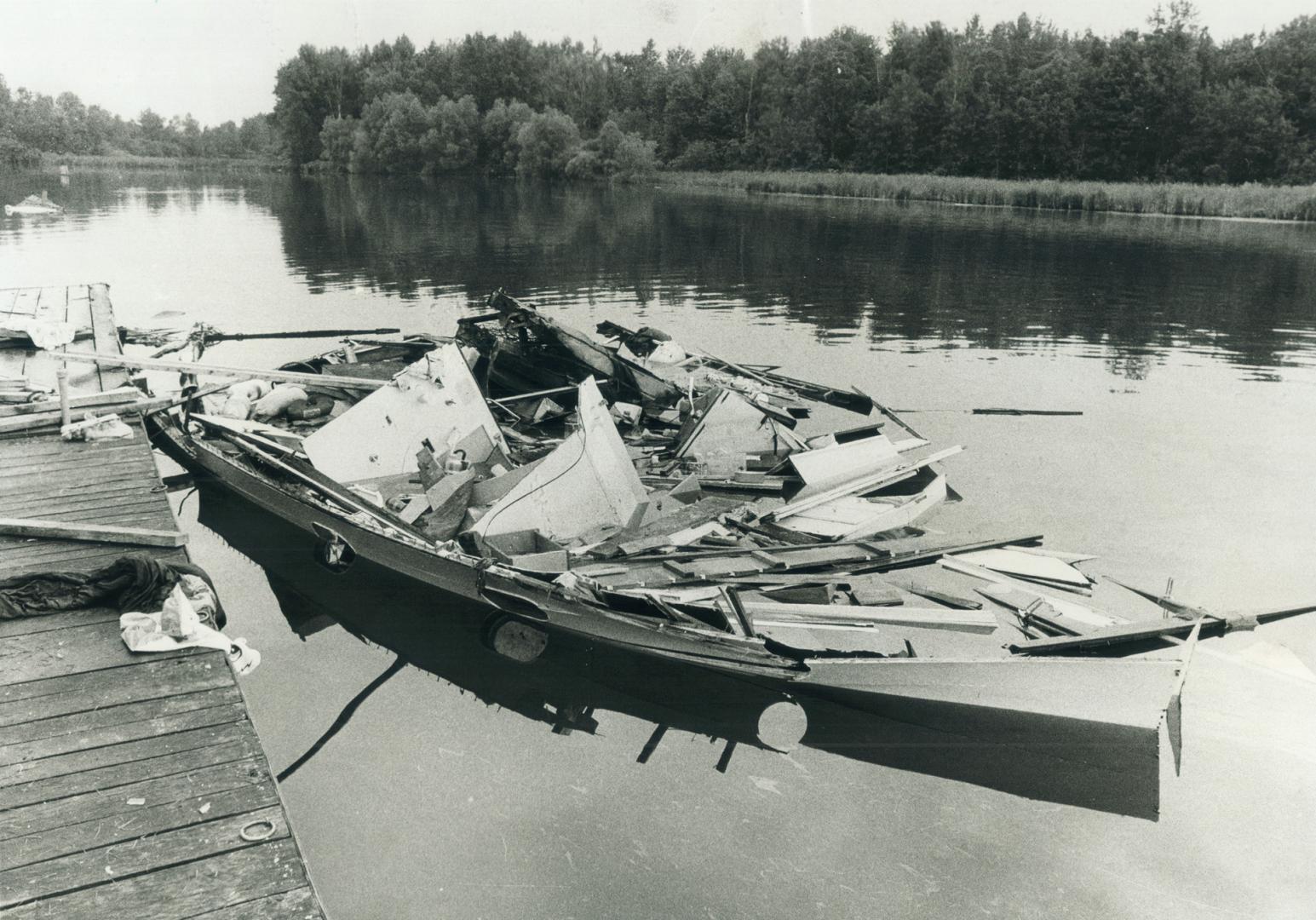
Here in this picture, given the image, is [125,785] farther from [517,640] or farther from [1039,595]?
[1039,595]

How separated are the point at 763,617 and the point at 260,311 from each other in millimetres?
20437

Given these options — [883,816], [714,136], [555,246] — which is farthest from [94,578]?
[714,136]

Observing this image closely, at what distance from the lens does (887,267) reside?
3138 centimetres

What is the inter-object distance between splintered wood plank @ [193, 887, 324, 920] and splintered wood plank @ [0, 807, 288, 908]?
0.35 meters

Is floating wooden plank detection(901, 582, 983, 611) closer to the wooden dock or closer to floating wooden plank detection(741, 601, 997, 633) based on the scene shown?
floating wooden plank detection(741, 601, 997, 633)

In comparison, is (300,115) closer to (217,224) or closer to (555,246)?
(217,224)

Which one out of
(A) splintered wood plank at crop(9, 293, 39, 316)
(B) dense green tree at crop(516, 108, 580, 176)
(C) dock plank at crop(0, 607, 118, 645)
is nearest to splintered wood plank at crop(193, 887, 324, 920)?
(C) dock plank at crop(0, 607, 118, 645)

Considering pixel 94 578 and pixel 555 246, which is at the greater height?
pixel 555 246

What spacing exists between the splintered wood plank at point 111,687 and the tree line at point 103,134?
101 metres

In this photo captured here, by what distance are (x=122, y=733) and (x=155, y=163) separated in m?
131

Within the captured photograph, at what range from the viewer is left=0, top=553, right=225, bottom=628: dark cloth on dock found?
6.14 meters

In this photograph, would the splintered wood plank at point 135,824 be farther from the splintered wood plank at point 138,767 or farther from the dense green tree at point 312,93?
the dense green tree at point 312,93

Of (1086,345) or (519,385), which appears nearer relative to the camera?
(519,385)

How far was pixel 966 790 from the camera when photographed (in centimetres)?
664
